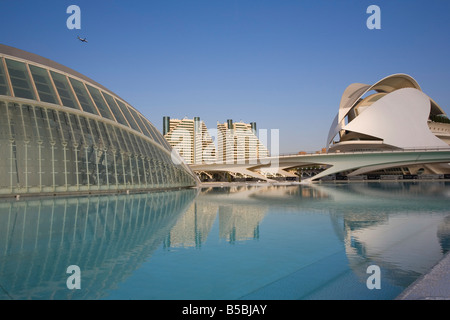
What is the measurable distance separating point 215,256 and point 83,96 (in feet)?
65.2

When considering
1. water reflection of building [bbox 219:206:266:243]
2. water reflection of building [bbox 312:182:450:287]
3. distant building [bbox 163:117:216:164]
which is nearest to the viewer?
water reflection of building [bbox 312:182:450:287]

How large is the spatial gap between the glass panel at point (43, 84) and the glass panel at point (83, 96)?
1738mm

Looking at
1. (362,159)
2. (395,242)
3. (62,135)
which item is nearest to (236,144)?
(362,159)

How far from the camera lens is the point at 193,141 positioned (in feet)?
526

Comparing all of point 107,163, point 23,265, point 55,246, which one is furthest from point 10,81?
point 23,265

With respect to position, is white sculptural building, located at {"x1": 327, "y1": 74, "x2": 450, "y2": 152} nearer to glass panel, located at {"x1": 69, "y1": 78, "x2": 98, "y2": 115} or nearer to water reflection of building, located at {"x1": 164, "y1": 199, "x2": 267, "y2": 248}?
glass panel, located at {"x1": 69, "y1": 78, "x2": 98, "y2": 115}

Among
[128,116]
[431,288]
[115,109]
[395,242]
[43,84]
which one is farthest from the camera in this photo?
[128,116]

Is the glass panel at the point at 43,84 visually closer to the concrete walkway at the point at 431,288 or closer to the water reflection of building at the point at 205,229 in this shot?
the water reflection of building at the point at 205,229

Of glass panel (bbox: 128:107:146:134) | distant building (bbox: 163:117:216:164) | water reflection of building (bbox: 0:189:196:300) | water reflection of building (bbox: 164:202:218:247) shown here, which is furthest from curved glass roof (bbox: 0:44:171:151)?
distant building (bbox: 163:117:216:164)

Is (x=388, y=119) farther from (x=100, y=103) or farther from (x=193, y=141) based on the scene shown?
(x=193, y=141)

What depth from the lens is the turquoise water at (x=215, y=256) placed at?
428cm

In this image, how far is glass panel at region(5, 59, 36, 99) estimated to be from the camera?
62.2 feet

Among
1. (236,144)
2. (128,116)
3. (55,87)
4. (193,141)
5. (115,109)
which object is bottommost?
(128,116)
